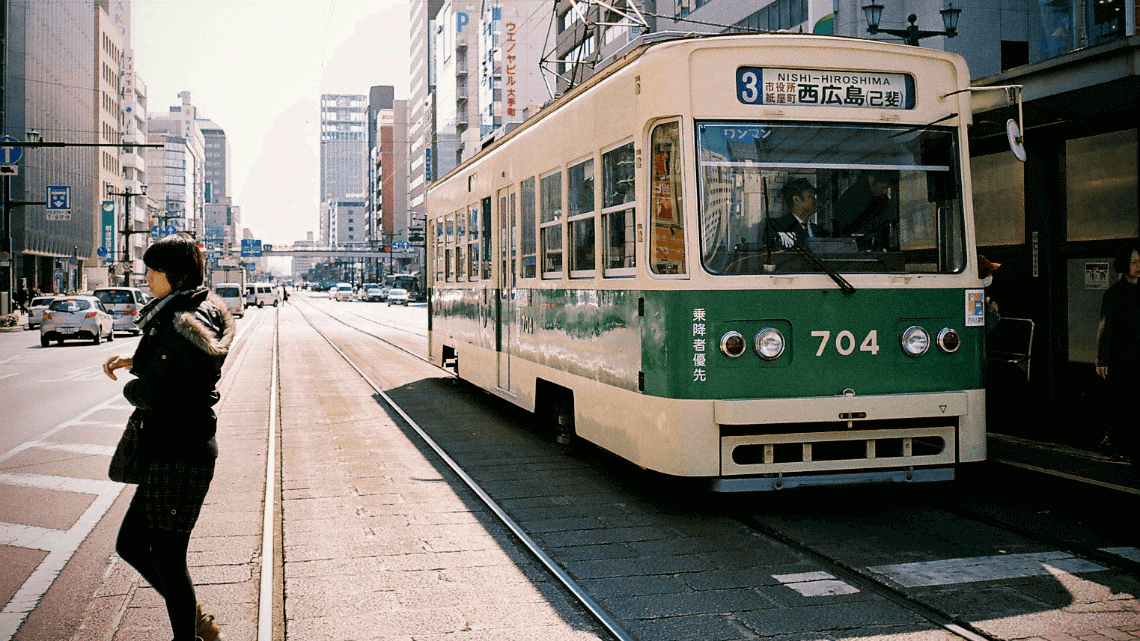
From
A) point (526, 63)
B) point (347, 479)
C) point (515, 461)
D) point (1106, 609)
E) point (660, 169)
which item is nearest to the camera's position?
point (1106, 609)

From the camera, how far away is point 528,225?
9.28 meters

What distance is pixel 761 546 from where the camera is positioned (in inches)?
229

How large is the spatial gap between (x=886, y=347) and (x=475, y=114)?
9104 centimetres

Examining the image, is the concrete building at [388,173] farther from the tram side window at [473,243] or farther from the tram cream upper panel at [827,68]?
the tram cream upper panel at [827,68]

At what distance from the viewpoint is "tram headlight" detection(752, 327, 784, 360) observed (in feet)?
20.3

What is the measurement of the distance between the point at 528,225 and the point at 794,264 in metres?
3.51

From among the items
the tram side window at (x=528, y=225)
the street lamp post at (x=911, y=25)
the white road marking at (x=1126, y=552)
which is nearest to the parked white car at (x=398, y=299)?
the street lamp post at (x=911, y=25)

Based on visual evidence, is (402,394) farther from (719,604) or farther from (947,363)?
(719,604)

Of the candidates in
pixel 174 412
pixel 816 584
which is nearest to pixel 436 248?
pixel 816 584

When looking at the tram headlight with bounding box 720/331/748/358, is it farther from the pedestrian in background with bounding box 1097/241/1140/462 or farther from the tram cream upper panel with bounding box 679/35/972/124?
the pedestrian in background with bounding box 1097/241/1140/462

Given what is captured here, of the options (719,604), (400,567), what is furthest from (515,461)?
(719,604)

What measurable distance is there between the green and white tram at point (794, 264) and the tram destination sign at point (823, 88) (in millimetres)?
13

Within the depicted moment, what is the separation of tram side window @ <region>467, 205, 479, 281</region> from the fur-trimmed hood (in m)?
7.69

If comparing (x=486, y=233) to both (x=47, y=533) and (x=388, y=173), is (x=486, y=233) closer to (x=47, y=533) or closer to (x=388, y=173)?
(x=47, y=533)
